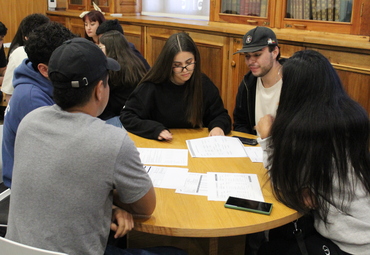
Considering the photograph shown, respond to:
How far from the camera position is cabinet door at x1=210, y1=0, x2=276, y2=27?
3.11m

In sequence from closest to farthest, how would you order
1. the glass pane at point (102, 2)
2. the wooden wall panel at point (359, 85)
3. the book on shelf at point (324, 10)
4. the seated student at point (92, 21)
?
the wooden wall panel at point (359, 85) < the book on shelf at point (324, 10) < the seated student at point (92, 21) < the glass pane at point (102, 2)

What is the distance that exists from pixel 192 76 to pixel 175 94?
14 centimetres

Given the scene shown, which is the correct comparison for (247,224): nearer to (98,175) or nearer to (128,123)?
(98,175)

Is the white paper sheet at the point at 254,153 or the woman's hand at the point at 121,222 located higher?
the white paper sheet at the point at 254,153

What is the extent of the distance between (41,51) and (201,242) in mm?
1113

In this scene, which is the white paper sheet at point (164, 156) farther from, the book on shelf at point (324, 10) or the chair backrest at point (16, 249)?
the book on shelf at point (324, 10)

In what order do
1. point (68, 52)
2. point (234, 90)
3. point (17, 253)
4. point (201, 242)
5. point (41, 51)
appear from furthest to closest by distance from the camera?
point (234, 90) → point (201, 242) → point (41, 51) → point (68, 52) → point (17, 253)

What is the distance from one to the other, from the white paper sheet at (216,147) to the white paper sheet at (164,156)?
0.20ft

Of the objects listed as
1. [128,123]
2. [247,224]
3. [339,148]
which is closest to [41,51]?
[128,123]

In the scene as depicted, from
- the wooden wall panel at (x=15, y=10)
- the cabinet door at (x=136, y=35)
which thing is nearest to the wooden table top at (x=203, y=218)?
the cabinet door at (x=136, y=35)

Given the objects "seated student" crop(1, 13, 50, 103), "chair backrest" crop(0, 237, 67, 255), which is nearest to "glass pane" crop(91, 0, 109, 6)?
"seated student" crop(1, 13, 50, 103)

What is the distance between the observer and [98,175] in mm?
1173

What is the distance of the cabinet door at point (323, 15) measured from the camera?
2559 millimetres

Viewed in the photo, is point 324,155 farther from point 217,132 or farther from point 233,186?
point 217,132
